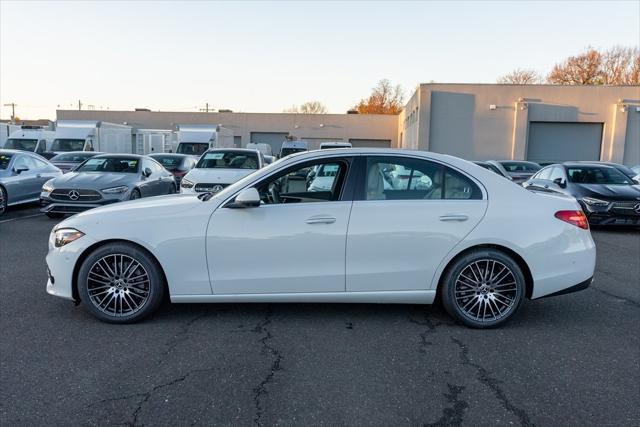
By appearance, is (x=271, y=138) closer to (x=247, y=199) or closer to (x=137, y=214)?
(x=137, y=214)

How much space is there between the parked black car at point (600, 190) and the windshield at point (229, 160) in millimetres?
6942

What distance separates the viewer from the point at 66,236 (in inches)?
187

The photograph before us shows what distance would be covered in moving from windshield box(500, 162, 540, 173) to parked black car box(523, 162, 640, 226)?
24.0ft

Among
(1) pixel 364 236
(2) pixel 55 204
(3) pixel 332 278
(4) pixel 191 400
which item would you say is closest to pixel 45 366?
(4) pixel 191 400

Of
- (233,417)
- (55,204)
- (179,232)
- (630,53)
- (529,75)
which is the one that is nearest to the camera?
(233,417)

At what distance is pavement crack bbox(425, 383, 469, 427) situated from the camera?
10.4ft

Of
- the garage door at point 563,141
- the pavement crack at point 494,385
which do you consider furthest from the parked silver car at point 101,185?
the garage door at point 563,141

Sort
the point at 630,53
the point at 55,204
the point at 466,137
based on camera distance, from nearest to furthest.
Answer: the point at 55,204 → the point at 466,137 → the point at 630,53

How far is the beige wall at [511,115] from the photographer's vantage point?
31047 mm

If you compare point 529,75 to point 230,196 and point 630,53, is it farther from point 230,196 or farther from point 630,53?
point 230,196

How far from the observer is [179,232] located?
4625 millimetres

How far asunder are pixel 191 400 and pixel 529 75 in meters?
78.8

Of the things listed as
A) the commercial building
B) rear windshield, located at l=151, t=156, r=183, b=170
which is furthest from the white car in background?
the commercial building

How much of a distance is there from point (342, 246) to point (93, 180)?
327 inches
